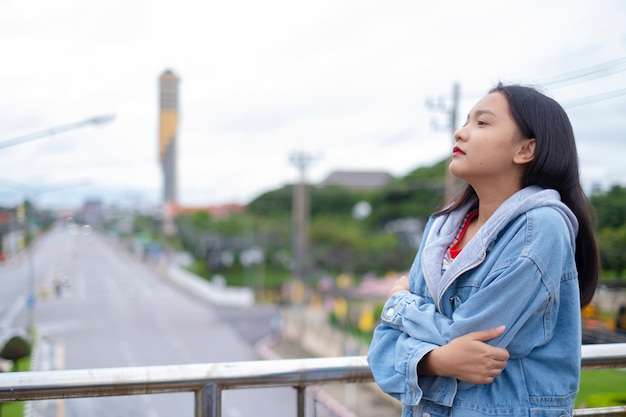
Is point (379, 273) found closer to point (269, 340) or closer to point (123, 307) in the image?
point (269, 340)

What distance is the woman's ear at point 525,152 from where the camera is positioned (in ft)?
2.58

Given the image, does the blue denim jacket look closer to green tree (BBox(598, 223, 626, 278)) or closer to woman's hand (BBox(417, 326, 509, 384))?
woman's hand (BBox(417, 326, 509, 384))

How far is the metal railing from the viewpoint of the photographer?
0.88m

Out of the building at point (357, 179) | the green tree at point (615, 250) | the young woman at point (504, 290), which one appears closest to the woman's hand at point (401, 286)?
the young woman at point (504, 290)

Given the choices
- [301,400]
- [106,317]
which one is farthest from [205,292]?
[301,400]

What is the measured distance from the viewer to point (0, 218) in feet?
11.9

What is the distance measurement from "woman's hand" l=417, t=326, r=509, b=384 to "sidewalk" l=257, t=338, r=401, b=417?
34cm

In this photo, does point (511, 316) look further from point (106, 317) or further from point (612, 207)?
point (106, 317)

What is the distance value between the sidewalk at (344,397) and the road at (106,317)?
0.76 ft

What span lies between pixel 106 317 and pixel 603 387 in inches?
253

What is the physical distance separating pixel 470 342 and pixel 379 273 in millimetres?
21026

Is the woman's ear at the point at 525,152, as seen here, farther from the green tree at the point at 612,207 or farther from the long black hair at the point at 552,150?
the green tree at the point at 612,207

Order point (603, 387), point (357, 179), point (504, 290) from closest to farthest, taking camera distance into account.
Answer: point (504, 290)
point (603, 387)
point (357, 179)

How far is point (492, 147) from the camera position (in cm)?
78
